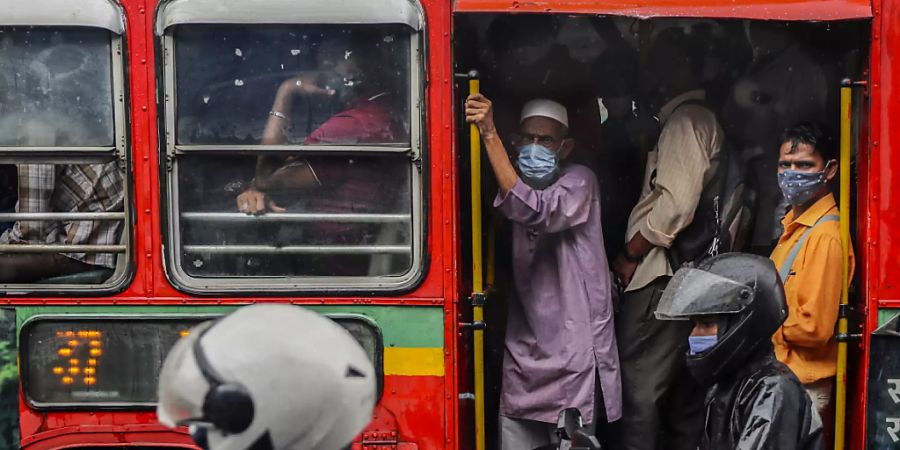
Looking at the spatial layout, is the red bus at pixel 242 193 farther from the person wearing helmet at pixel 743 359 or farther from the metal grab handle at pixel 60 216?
the person wearing helmet at pixel 743 359

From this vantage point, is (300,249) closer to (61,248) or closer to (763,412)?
(61,248)

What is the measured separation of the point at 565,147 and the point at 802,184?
3.02 ft

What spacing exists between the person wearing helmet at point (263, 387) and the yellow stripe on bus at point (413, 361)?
6.45 feet

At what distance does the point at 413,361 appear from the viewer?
3646 millimetres

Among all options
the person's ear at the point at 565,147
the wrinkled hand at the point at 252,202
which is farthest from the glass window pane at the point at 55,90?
the person's ear at the point at 565,147

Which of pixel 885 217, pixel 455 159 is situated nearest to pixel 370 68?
pixel 455 159

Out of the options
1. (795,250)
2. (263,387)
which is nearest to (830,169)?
(795,250)

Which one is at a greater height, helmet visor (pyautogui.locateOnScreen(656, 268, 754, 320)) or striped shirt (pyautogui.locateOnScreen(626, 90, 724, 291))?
striped shirt (pyautogui.locateOnScreen(626, 90, 724, 291))

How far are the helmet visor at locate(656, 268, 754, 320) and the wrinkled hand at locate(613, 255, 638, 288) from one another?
3.76 feet

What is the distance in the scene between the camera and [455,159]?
362 cm

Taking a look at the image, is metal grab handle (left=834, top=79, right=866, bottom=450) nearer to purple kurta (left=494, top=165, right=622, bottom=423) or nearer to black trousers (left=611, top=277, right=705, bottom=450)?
black trousers (left=611, top=277, right=705, bottom=450)

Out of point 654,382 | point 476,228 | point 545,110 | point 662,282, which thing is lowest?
point 654,382

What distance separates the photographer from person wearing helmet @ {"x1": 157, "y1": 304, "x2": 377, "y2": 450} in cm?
158

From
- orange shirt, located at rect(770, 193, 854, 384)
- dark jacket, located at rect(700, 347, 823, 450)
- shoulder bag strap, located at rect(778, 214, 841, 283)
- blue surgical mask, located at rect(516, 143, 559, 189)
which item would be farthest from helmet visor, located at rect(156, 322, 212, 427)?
shoulder bag strap, located at rect(778, 214, 841, 283)
